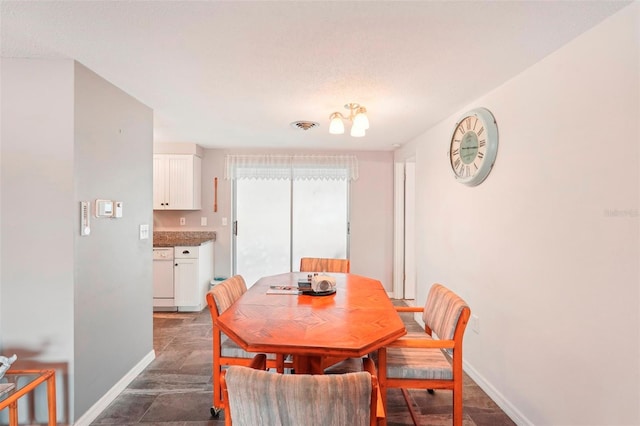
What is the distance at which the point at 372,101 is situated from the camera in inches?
95.3

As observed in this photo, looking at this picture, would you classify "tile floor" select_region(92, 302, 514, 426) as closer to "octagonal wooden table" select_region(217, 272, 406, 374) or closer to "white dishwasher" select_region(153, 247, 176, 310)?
"octagonal wooden table" select_region(217, 272, 406, 374)

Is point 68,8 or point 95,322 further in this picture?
point 95,322

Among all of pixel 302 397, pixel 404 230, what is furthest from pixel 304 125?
pixel 302 397

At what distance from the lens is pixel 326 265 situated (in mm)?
3137

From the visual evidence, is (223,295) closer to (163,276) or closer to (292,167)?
(163,276)

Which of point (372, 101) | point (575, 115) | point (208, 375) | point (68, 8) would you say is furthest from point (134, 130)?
point (575, 115)

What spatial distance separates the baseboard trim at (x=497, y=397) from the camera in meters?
1.89

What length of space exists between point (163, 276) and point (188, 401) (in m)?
2.08

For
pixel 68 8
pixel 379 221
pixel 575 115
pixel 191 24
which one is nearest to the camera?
pixel 68 8

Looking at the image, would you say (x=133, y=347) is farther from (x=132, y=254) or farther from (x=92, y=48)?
(x=92, y=48)

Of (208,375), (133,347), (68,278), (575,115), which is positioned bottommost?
(208,375)

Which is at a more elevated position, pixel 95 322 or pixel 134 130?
pixel 134 130

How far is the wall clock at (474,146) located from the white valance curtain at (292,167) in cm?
195

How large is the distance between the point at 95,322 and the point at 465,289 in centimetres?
266
